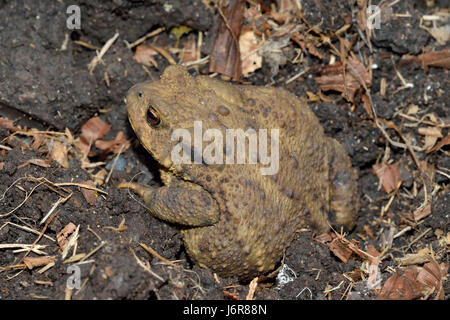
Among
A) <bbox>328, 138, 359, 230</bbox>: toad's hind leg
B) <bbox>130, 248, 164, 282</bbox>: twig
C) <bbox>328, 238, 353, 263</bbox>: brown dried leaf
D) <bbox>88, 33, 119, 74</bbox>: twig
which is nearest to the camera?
<bbox>130, 248, 164, 282</bbox>: twig

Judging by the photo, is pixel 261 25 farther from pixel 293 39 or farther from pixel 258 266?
pixel 258 266

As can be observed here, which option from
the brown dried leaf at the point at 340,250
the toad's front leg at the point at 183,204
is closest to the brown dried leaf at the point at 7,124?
the toad's front leg at the point at 183,204

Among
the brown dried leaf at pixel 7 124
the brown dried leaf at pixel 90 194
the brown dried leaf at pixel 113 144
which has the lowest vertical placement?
the brown dried leaf at pixel 90 194

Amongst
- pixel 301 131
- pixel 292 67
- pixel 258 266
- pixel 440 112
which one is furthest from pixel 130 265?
pixel 440 112

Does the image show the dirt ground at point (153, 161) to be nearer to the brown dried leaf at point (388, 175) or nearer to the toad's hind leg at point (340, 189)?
the brown dried leaf at point (388, 175)

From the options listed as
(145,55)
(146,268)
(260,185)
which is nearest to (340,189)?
(260,185)

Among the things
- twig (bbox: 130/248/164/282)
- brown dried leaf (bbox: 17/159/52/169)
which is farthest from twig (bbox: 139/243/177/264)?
brown dried leaf (bbox: 17/159/52/169)

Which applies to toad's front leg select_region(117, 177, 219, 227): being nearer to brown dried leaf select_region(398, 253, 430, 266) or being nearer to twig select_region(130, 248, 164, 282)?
twig select_region(130, 248, 164, 282)
